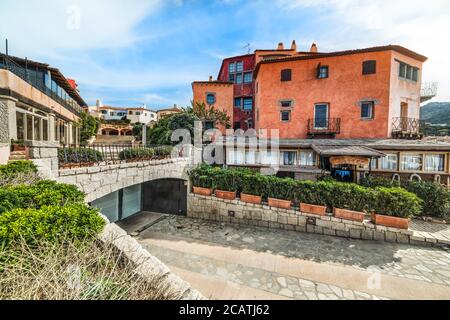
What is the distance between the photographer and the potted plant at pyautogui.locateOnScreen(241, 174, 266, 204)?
11.2 m

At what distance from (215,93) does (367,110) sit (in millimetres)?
14824

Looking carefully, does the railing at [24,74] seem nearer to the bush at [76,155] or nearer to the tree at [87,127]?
the tree at [87,127]

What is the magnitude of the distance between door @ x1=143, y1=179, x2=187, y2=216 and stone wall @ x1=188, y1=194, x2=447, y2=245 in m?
0.79

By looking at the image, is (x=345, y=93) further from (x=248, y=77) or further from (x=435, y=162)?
(x=248, y=77)

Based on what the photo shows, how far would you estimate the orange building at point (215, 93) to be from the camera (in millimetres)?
22984

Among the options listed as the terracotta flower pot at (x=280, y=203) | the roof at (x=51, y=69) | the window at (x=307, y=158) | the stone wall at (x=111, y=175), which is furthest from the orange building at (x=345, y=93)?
the roof at (x=51, y=69)

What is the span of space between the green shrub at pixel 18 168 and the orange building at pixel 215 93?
1828 cm

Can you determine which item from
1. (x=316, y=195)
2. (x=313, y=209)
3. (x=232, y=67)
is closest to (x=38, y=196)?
(x=313, y=209)

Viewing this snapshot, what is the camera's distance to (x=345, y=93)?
Result: 53.0ft

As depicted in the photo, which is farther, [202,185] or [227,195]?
[202,185]

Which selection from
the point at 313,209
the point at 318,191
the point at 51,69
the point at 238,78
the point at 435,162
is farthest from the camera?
the point at 238,78

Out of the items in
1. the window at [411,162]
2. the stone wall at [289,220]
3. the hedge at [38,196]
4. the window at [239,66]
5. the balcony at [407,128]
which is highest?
the window at [239,66]
